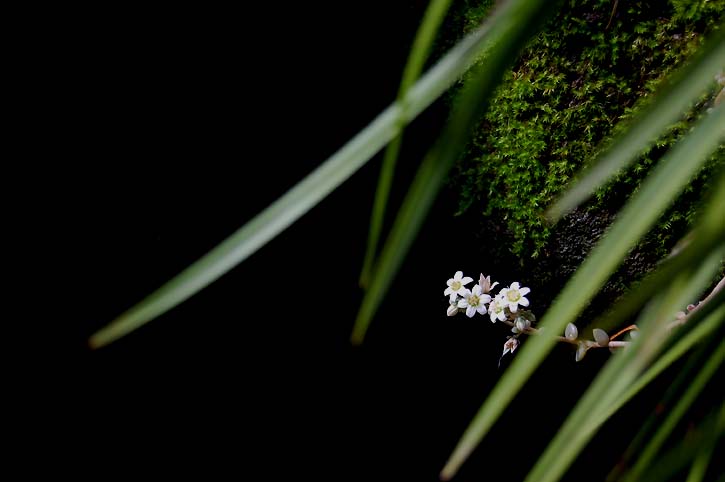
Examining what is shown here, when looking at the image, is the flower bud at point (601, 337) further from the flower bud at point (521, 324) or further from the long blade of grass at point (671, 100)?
the long blade of grass at point (671, 100)

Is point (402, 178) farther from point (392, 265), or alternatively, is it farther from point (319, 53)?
point (392, 265)

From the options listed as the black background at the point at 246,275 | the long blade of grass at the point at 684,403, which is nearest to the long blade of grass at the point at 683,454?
the long blade of grass at the point at 684,403

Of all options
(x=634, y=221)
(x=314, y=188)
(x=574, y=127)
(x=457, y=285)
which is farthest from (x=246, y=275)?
(x=634, y=221)

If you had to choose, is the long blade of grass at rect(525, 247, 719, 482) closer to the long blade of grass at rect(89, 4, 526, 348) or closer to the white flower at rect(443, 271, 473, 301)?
the long blade of grass at rect(89, 4, 526, 348)

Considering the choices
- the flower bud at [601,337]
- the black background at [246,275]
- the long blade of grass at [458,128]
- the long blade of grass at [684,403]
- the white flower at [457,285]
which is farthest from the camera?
A: the black background at [246,275]

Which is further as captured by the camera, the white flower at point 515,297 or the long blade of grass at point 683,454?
the white flower at point 515,297

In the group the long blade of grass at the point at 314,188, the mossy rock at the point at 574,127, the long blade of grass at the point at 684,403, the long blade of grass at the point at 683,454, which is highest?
the mossy rock at the point at 574,127

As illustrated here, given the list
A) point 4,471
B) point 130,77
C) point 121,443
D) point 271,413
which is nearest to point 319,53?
point 130,77
